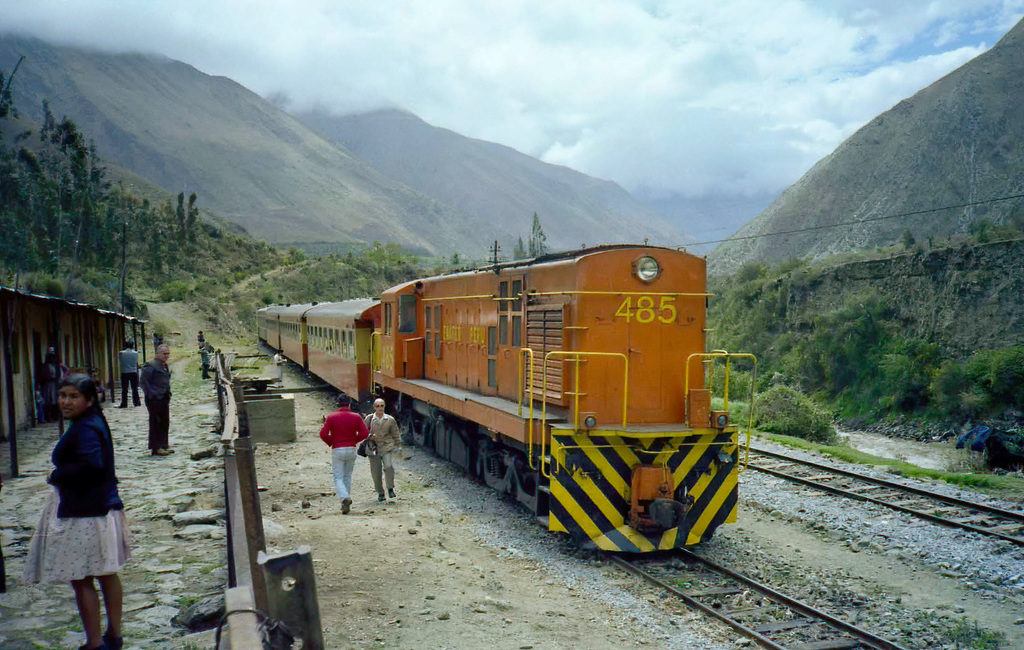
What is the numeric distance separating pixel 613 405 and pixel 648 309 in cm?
126

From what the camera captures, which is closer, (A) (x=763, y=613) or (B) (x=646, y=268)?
(A) (x=763, y=613)

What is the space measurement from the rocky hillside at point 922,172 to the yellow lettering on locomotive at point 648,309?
135 ft

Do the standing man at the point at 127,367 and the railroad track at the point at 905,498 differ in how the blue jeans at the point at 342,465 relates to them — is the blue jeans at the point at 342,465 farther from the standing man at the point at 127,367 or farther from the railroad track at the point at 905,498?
the standing man at the point at 127,367

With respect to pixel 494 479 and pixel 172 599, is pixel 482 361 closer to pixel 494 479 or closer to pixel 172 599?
pixel 494 479

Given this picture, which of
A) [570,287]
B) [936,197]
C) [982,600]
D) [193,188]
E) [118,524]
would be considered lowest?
[982,600]

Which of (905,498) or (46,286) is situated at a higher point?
(46,286)

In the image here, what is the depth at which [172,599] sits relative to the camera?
6.04 metres

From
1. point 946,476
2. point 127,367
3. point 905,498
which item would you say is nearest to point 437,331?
point 905,498

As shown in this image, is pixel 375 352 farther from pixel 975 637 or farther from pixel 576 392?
pixel 975 637

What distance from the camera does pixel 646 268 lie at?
902 cm

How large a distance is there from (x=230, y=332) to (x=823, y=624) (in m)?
58.6

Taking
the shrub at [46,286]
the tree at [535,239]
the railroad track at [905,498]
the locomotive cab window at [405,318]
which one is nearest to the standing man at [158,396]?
the locomotive cab window at [405,318]

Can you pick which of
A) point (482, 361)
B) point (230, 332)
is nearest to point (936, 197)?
point (482, 361)

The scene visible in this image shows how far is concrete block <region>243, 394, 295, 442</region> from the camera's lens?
15.4 metres
